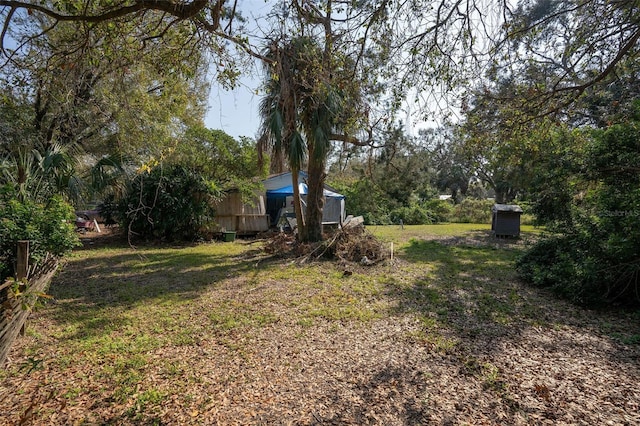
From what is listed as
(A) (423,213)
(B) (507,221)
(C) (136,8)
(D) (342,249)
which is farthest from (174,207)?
(A) (423,213)

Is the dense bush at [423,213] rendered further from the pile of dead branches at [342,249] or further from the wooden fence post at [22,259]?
the wooden fence post at [22,259]

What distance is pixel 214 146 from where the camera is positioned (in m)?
12.6

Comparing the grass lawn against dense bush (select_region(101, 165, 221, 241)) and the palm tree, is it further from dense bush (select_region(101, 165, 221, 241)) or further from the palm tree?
dense bush (select_region(101, 165, 221, 241))

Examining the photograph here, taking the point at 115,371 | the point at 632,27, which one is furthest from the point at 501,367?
the point at 632,27

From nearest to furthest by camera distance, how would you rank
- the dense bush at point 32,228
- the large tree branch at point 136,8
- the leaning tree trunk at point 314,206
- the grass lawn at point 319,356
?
the grass lawn at point 319,356, the large tree branch at point 136,8, the dense bush at point 32,228, the leaning tree trunk at point 314,206

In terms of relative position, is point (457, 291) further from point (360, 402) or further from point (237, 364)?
point (237, 364)

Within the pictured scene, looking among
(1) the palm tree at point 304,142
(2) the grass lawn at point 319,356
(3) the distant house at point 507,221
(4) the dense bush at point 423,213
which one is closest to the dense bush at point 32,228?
(2) the grass lawn at point 319,356

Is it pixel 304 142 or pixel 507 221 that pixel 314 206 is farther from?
pixel 507 221

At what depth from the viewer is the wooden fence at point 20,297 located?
2812 millimetres

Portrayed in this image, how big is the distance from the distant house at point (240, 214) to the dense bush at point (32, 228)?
801cm

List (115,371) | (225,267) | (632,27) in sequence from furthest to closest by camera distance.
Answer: (225,267) < (632,27) < (115,371)

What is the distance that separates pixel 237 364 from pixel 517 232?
505 inches

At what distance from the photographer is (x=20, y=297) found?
302 cm

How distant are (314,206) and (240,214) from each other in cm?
437
